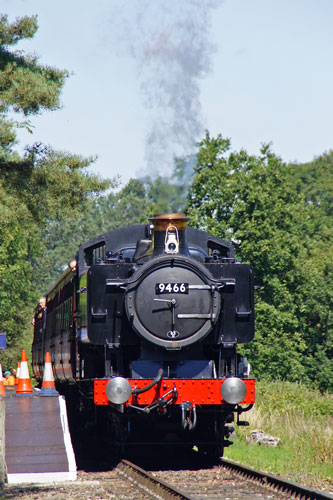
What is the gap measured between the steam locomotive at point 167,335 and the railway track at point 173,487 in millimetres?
637

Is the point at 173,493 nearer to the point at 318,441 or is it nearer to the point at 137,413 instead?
the point at 137,413

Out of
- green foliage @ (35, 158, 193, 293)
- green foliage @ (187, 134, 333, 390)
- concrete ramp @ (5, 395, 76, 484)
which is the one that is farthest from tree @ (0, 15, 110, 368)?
green foliage @ (35, 158, 193, 293)

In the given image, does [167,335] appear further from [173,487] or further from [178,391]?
[173,487]

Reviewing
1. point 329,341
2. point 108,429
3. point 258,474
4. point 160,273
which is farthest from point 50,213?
point 329,341

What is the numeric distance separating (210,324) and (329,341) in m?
30.8

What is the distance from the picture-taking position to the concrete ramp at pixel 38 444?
28.5ft

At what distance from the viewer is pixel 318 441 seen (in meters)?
11.1

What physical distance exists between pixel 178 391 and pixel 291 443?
4.06 meters

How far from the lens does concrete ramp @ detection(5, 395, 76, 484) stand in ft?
Answer: 28.5

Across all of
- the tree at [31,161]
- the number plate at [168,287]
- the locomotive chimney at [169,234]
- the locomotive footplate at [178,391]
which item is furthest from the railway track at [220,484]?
the tree at [31,161]

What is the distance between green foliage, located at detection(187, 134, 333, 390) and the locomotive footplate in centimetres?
2330

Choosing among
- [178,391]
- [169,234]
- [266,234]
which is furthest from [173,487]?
[266,234]

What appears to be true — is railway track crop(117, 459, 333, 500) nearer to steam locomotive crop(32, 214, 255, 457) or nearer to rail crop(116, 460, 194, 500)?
rail crop(116, 460, 194, 500)

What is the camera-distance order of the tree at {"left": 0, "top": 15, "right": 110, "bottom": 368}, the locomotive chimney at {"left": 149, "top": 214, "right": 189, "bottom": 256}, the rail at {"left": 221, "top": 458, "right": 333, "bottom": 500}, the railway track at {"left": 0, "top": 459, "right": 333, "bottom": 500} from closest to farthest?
the rail at {"left": 221, "top": 458, "right": 333, "bottom": 500} → the railway track at {"left": 0, "top": 459, "right": 333, "bottom": 500} → the locomotive chimney at {"left": 149, "top": 214, "right": 189, "bottom": 256} → the tree at {"left": 0, "top": 15, "right": 110, "bottom": 368}
